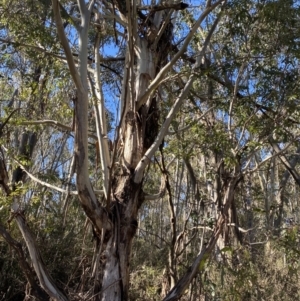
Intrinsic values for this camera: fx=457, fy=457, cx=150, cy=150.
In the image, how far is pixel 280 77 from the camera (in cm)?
534

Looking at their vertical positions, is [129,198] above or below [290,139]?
below

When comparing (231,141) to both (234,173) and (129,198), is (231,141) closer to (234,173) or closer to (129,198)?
(234,173)

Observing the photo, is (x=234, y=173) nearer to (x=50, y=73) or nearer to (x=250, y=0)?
(x=250, y=0)

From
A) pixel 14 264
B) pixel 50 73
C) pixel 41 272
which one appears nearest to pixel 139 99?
pixel 50 73

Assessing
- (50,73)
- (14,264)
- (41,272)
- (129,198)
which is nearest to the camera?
(41,272)

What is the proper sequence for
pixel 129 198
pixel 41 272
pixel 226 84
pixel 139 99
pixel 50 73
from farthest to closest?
pixel 50 73 < pixel 226 84 < pixel 139 99 < pixel 129 198 < pixel 41 272

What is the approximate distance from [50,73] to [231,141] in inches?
103

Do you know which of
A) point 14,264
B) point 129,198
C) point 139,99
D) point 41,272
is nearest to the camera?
point 41,272

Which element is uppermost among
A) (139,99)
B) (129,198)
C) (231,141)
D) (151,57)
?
(151,57)

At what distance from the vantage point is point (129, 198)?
4.80 m

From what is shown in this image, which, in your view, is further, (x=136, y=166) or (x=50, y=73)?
(x=50, y=73)

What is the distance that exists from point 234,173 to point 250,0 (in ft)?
6.97

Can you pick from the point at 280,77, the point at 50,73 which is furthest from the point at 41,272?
the point at 280,77

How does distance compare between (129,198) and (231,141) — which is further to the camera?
(231,141)
